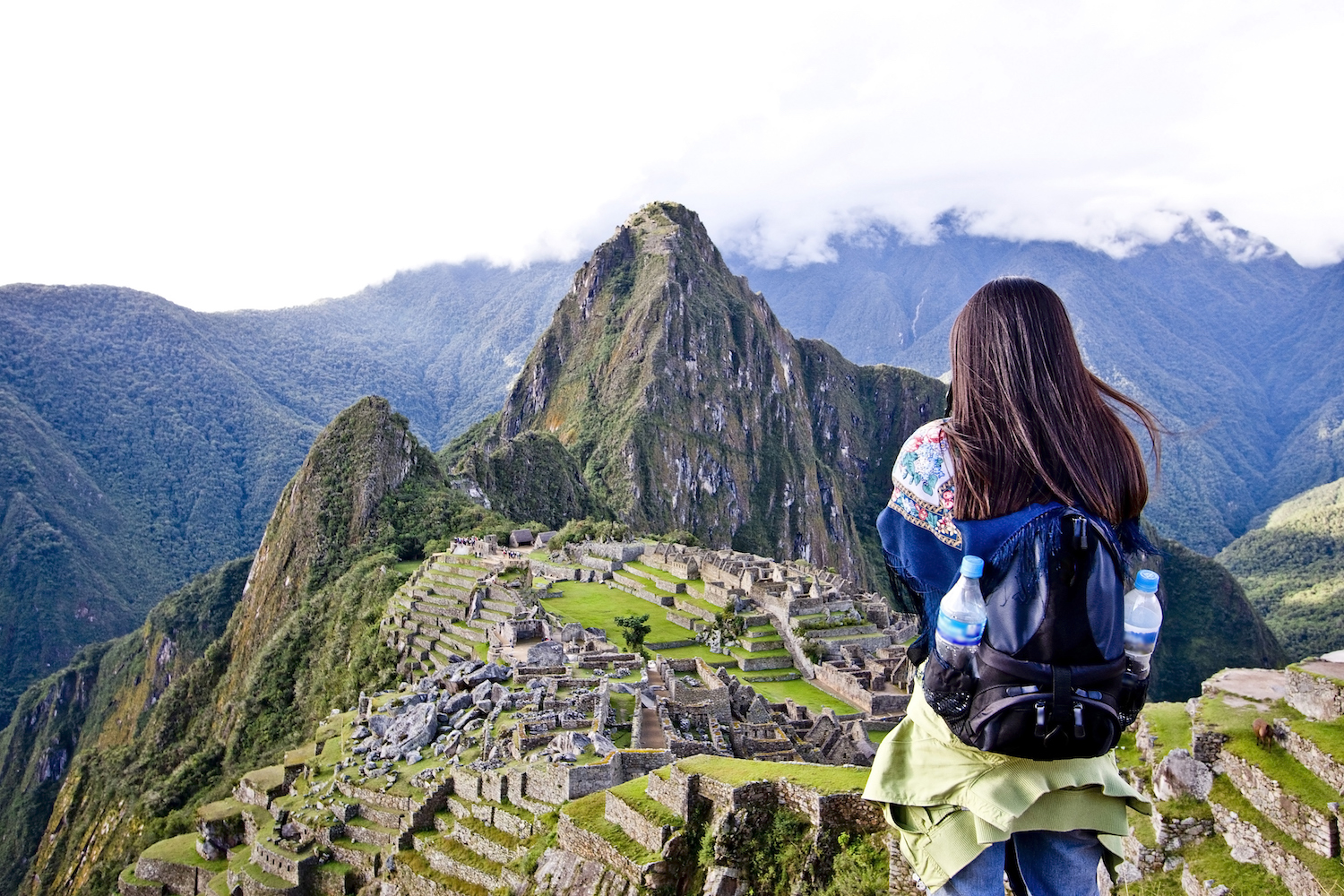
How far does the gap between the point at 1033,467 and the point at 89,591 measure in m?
131

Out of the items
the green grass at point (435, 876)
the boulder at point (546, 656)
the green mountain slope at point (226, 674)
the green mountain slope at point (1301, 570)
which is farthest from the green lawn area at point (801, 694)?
the green mountain slope at point (1301, 570)

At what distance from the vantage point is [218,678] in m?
69.1


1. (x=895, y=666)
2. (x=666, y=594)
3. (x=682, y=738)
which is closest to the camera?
(x=682, y=738)

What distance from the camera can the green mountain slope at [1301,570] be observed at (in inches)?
3580

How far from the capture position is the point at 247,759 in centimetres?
4106

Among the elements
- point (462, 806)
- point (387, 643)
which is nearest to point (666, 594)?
point (387, 643)

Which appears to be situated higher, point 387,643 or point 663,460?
point 387,643

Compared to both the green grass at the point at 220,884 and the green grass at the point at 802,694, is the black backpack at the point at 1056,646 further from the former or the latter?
the green grass at the point at 802,694

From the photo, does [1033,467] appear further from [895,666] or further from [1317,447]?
[1317,447]

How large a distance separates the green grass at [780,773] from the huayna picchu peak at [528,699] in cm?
9

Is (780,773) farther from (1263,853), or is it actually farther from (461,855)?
(461,855)

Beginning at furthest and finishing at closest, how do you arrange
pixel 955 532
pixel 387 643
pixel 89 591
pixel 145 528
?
pixel 145 528, pixel 89 591, pixel 387 643, pixel 955 532

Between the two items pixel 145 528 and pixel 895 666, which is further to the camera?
pixel 145 528

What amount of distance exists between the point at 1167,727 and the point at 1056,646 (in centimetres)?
1394
